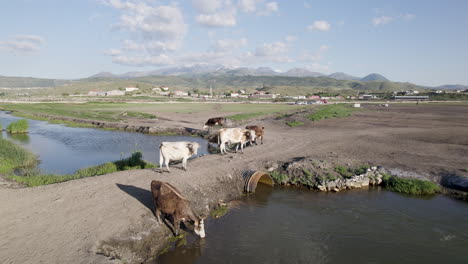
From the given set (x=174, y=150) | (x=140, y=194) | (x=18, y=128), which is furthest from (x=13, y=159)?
(x=18, y=128)

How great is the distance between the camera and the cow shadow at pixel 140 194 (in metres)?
9.74

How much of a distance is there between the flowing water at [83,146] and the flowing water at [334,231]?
978 cm

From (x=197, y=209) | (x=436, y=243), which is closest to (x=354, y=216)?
(x=436, y=243)

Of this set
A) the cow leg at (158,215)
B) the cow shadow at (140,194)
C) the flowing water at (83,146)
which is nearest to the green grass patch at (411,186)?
the cow leg at (158,215)

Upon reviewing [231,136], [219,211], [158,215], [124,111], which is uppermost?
[124,111]

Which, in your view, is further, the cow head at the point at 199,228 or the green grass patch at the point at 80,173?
the green grass patch at the point at 80,173

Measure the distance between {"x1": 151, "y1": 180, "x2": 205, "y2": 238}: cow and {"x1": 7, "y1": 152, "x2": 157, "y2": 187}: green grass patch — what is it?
Answer: 7.30 m

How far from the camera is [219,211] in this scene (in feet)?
35.4

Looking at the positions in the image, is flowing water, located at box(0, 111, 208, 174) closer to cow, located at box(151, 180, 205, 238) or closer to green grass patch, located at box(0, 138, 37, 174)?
green grass patch, located at box(0, 138, 37, 174)

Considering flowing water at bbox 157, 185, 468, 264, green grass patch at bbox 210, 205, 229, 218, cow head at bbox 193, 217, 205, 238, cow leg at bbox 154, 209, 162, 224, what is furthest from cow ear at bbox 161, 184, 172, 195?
green grass patch at bbox 210, 205, 229, 218

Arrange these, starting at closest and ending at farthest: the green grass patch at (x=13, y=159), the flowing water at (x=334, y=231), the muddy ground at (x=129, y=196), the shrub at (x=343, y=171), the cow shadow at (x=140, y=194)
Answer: the muddy ground at (x=129, y=196), the flowing water at (x=334, y=231), the cow shadow at (x=140, y=194), the shrub at (x=343, y=171), the green grass patch at (x=13, y=159)

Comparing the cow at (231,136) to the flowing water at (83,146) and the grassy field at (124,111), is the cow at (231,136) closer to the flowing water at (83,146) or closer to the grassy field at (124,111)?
the flowing water at (83,146)

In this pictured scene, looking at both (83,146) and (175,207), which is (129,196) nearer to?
(175,207)

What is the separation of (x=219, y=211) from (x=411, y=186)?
9825 mm
